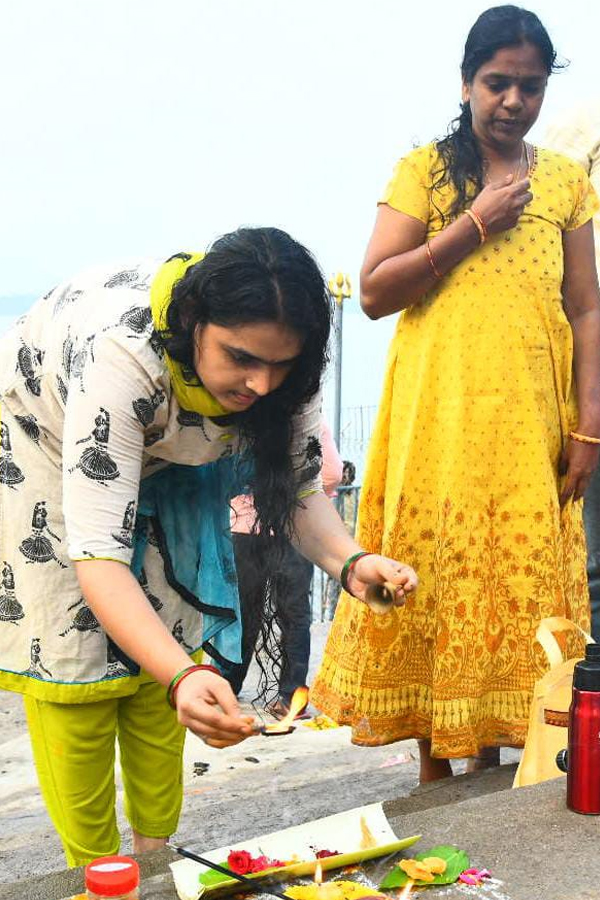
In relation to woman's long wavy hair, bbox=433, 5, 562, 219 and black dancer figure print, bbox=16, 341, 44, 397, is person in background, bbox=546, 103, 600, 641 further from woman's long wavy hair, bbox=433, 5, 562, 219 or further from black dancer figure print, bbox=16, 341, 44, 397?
black dancer figure print, bbox=16, 341, 44, 397

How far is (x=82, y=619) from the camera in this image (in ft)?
7.54

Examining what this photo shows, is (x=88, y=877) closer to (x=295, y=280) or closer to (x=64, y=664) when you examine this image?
(x=64, y=664)

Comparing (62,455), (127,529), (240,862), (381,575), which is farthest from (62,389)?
(240,862)

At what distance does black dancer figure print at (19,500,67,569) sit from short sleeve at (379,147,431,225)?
1.28m

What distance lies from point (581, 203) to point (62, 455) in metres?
1.68

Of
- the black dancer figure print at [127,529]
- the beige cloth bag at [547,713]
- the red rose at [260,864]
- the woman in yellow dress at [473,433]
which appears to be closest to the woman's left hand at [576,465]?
the woman in yellow dress at [473,433]

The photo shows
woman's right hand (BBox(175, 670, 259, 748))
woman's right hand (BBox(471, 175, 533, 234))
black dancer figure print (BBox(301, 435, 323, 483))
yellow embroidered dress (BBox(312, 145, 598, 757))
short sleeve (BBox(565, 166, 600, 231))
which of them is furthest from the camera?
short sleeve (BBox(565, 166, 600, 231))

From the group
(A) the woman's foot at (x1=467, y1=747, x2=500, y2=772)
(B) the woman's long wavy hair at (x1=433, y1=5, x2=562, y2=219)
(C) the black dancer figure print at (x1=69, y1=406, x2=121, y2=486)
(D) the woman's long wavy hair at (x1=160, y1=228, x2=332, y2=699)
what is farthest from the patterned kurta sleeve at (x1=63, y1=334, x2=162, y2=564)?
(A) the woman's foot at (x1=467, y1=747, x2=500, y2=772)

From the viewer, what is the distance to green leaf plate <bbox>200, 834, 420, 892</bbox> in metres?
1.72

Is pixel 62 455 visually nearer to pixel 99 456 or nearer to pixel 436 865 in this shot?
pixel 99 456

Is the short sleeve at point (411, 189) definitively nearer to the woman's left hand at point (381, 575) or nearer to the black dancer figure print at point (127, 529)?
the woman's left hand at point (381, 575)

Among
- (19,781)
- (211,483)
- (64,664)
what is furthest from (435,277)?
(19,781)

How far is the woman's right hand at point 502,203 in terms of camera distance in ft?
9.14

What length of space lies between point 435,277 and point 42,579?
4.25ft
